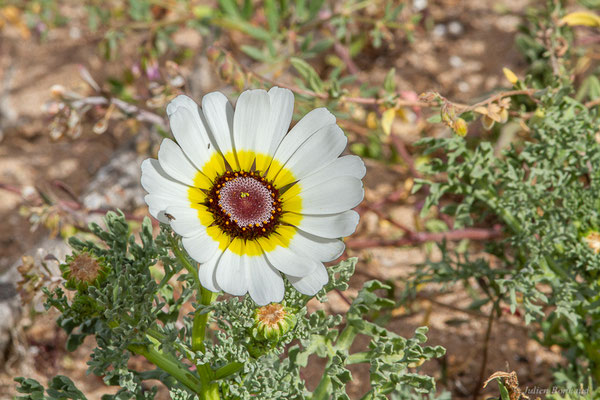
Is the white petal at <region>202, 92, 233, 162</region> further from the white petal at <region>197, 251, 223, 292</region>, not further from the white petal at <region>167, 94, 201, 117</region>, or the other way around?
the white petal at <region>197, 251, 223, 292</region>

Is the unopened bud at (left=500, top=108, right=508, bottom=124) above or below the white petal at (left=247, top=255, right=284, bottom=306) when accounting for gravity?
below

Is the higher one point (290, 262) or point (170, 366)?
point (290, 262)

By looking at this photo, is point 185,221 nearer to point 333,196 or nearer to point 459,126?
point 333,196

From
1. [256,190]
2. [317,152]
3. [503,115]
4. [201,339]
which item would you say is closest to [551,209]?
[503,115]

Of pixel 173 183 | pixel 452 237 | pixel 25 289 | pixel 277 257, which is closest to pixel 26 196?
pixel 25 289

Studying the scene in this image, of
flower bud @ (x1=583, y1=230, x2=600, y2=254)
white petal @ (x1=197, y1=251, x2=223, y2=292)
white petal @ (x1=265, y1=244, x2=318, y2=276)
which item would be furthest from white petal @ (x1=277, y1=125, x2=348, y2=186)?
flower bud @ (x1=583, y1=230, x2=600, y2=254)

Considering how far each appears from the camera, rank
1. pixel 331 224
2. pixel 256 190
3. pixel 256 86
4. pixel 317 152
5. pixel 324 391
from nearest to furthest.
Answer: pixel 331 224 → pixel 317 152 → pixel 256 190 → pixel 324 391 → pixel 256 86
